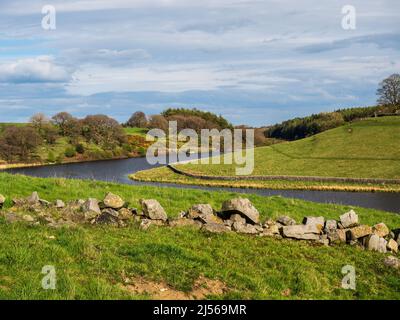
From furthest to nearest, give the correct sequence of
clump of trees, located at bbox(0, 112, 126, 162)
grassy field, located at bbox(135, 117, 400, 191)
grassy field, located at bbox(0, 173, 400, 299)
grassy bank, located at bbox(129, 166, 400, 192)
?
clump of trees, located at bbox(0, 112, 126, 162)
grassy field, located at bbox(135, 117, 400, 191)
grassy bank, located at bbox(129, 166, 400, 192)
grassy field, located at bbox(0, 173, 400, 299)

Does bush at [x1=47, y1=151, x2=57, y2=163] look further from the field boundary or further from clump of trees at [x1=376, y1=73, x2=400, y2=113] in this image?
clump of trees at [x1=376, y1=73, x2=400, y2=113]

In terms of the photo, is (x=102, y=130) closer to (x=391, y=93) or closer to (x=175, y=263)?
(x=391, y=93)

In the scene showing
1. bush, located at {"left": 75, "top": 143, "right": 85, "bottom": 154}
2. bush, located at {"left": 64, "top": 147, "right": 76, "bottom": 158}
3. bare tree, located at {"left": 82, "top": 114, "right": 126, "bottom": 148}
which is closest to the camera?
bush, located at {"left": 64, "top": 147, "right": 76, "bottom": 158}

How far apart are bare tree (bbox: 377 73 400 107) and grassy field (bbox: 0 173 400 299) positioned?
360ft

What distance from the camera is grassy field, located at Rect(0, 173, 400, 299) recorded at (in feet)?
35.4

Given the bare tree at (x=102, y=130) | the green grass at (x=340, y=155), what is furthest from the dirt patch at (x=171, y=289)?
the bare tree at (x=102, y=130)

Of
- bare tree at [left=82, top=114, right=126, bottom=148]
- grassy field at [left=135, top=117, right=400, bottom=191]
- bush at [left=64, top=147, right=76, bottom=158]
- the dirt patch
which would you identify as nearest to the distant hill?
grassy field at [left=135, top=117, right=400, bottom=191]

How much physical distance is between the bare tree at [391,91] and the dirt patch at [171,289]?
378 ft

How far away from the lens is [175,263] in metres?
12.6

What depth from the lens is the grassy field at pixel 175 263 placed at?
424 inches

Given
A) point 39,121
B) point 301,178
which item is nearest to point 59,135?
point 39,121

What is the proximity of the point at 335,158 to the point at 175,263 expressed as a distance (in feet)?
249

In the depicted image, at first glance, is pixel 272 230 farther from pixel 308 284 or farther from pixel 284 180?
pixel 284 180
